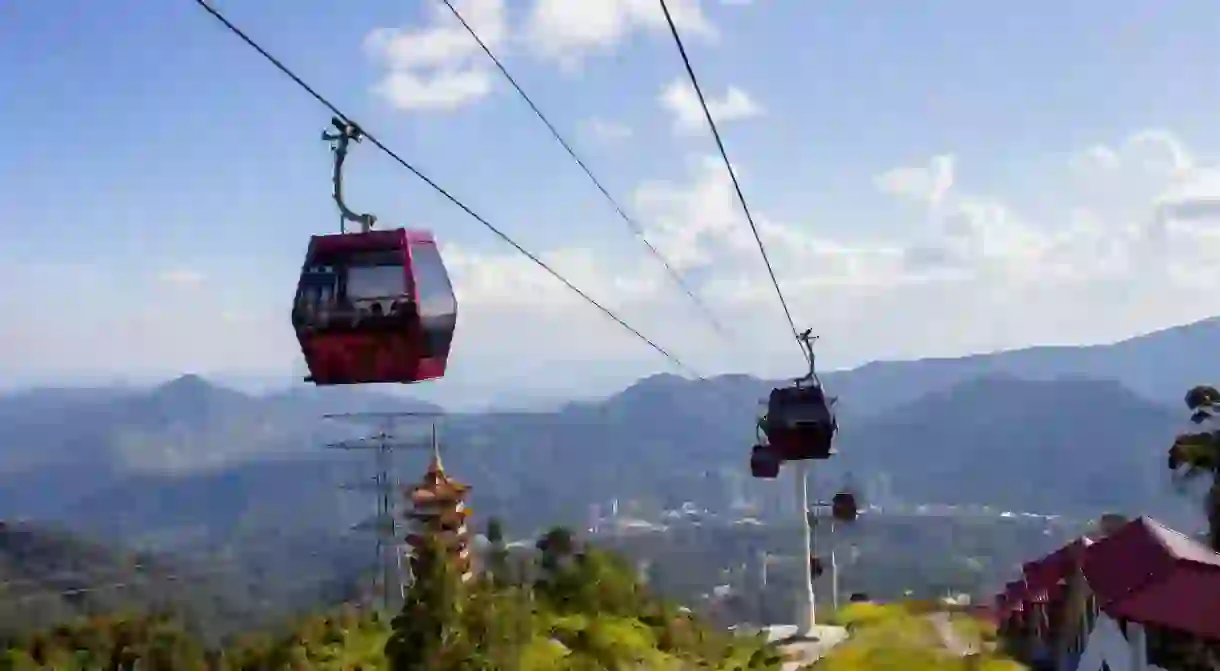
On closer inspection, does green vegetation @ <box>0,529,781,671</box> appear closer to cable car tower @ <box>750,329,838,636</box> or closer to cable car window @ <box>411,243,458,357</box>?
cable car tower @ <box>750,329,838,636</box>

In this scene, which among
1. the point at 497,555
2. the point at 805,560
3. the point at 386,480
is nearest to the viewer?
the point at 386,480

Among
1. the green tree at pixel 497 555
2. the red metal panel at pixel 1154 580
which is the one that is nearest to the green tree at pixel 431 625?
the green tree at pixel 497 555

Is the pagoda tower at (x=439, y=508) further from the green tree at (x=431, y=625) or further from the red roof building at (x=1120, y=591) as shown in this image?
the red roof building at (x=1120, y=591)

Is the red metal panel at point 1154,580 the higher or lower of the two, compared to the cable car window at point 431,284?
lower

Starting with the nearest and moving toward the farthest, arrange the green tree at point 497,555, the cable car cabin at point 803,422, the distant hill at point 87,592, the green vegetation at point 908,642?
the cable car cabin at point 803,422 → the green vegetation at point 908,642 → the green tree at point 497,555 → the distant hill at point 87,592

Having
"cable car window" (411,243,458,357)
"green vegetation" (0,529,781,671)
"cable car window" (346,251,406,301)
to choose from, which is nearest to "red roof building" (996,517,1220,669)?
"green vegetation" (0,529,781,671)

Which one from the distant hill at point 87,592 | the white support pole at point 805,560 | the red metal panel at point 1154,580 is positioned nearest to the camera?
the red metal panel at point 1154,580

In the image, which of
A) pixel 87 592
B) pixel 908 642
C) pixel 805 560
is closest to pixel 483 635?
pixel 908 642

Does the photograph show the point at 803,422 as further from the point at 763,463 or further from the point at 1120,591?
the point at 1120,591
